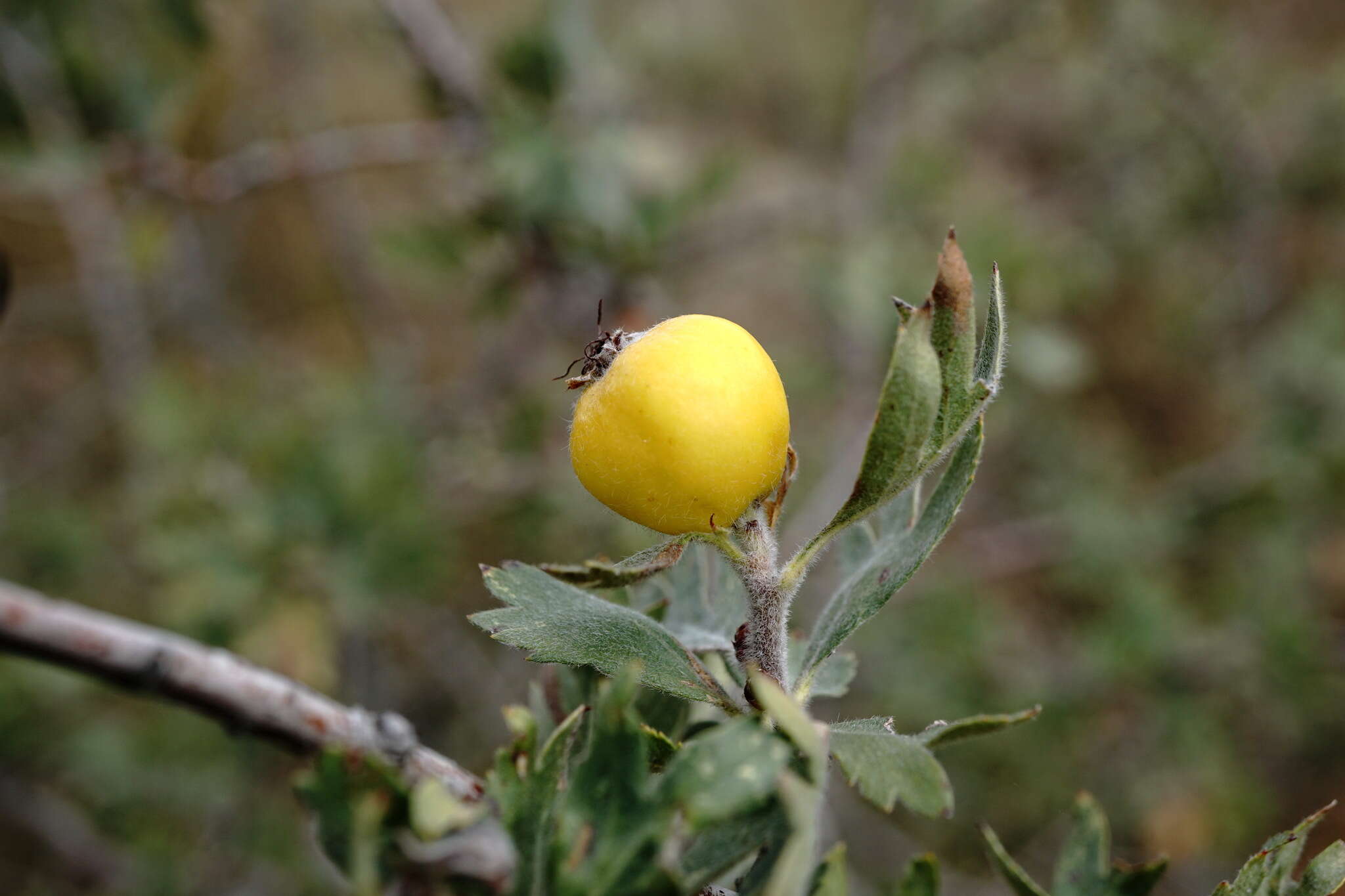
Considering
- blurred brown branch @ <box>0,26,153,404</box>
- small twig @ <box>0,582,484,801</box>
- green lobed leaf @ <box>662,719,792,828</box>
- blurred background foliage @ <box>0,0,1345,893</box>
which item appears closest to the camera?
green lobed leaf @ <box>662,719,792,828</box>

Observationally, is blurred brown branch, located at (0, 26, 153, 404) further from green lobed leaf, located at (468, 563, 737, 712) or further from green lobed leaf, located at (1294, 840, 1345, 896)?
green lobed leaf, located at (1294, 840, 1345, 896)

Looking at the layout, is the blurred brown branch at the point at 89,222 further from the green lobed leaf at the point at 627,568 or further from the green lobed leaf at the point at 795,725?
the green lobed leaf at the point at 795,725

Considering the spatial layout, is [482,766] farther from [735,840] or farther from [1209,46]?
[1209,46]

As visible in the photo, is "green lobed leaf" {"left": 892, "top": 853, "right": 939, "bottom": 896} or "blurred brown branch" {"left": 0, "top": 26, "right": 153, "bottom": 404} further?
"blurred brown branch" {"left": 0, "top": 26, "right": 153, "bottom": 404}

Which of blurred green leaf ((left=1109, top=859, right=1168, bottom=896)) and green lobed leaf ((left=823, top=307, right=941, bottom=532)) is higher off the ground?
green lobed leaf ((left=823, top=307, right=941, bottom=532))

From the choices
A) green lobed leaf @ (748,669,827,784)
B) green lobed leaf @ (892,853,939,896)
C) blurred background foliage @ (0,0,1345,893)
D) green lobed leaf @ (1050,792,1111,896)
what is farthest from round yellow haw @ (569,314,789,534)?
blurred background foliage @ (0,0,1345,893)

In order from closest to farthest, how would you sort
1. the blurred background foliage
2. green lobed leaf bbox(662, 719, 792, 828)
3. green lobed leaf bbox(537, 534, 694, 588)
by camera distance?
green lobed leaf bbox(662, 719, 792, 828), green lobed leaf bbox(537, 534, 694, 588), the blurred background foliage

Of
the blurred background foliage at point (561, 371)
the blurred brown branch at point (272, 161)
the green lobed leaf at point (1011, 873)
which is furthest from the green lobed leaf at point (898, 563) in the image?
the blurred brown branch at point (272, 161)
